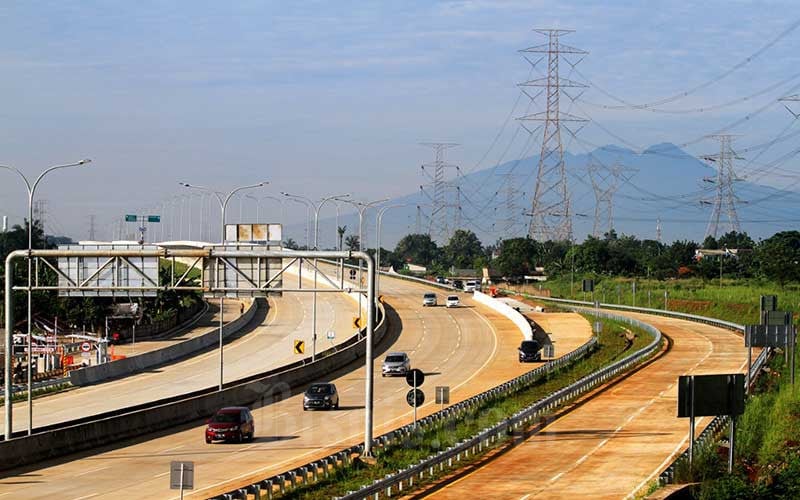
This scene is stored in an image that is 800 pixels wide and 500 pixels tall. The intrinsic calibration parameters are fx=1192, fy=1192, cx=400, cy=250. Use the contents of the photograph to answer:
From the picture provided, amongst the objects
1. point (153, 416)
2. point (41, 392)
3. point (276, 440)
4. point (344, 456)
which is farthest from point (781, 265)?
point (344, 456)

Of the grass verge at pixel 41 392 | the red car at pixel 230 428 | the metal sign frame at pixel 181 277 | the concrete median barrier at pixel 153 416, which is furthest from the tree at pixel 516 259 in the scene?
the metal sign frame at pixel 181 277

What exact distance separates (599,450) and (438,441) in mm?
5778

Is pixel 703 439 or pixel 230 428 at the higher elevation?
pixel 703 439

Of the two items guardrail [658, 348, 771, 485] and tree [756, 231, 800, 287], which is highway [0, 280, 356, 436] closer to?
guardrail [658, 348, 771, 485]

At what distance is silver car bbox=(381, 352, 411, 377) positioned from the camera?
7193 centimetres

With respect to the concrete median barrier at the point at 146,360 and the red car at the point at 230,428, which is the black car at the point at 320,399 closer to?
the red car at the point at 230,428

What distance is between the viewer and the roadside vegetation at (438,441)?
109 ft

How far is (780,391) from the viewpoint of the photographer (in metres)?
51.0

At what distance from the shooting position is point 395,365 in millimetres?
72188

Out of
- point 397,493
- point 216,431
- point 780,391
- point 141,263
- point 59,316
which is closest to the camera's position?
point 397,493

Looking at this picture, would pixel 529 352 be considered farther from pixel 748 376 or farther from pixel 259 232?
pixel 259 232

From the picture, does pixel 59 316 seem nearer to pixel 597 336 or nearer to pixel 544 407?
pixel 597 336

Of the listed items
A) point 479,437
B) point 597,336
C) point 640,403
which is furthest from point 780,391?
point 597,336

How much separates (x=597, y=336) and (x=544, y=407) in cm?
4152
